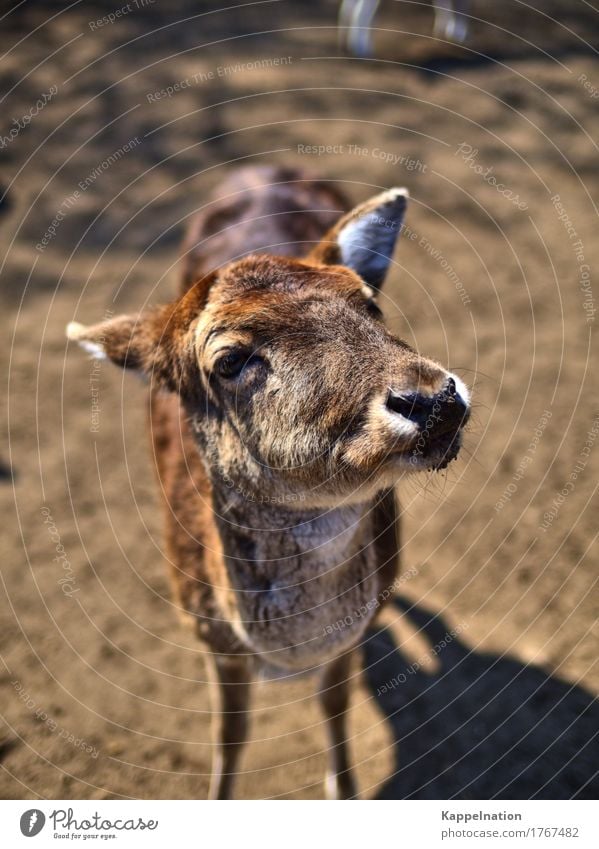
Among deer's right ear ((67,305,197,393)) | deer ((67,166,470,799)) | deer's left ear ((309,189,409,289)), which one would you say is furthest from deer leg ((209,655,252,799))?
deer's left ear ((309,189,409,289))

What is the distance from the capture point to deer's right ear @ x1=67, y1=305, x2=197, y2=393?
4.03 m

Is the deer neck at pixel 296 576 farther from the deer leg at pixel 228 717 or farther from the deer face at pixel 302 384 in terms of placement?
the deer leg at pixel 228 717

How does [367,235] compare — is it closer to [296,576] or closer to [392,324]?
[296,576]

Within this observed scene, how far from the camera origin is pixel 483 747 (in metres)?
5.31

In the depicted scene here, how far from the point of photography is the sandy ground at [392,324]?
547 cm

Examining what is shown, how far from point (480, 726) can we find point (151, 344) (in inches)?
133

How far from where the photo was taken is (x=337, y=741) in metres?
5.21

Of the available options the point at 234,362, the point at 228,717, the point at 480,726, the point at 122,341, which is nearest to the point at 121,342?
the point at 122,341

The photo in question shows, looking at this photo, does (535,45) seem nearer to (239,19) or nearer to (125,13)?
(239,19)

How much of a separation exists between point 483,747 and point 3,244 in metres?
7.14

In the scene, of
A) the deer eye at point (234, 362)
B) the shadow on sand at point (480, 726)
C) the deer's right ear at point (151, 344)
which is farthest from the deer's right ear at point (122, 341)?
the shadow on sand at point (480, 726)

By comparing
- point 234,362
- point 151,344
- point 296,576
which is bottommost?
point 296,576

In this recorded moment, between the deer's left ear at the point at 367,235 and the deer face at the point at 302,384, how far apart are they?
24 mm

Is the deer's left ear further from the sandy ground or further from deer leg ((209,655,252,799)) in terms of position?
deer leg ((209,655,252,799))
